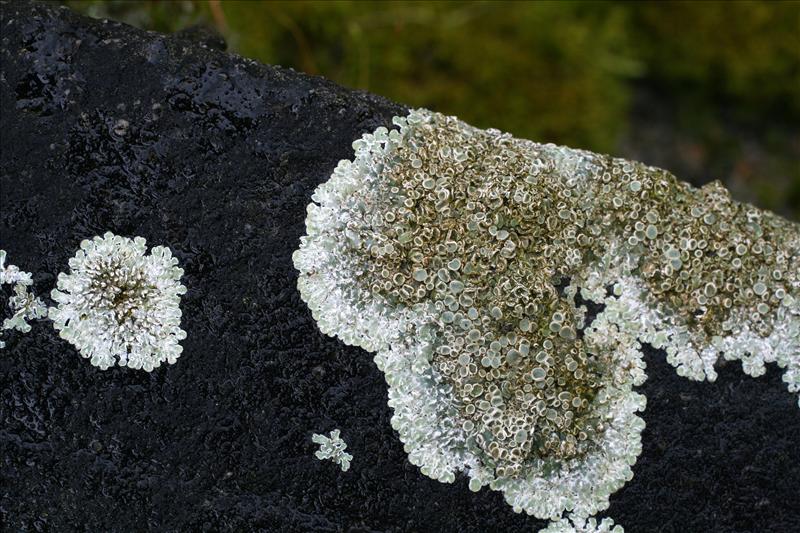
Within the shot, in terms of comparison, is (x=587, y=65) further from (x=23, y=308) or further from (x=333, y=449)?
(x=23, y=308)

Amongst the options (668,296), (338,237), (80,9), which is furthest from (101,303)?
(80,9)

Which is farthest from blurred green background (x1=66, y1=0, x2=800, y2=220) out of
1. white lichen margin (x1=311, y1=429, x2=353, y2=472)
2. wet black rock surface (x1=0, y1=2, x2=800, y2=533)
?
white lichen margin (x1=311, y1=429, x2=353, y2=472)

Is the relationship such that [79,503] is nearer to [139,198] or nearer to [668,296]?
[139,198]

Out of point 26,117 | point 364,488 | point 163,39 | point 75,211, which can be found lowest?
point 364,488

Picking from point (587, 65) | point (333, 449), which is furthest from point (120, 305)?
point (587, 65)

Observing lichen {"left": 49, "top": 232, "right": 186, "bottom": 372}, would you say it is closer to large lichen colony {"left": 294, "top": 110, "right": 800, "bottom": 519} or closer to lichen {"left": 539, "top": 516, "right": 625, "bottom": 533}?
large lichen colony {"left": 294, "top": 110, "right": 800, "bottom": 519}

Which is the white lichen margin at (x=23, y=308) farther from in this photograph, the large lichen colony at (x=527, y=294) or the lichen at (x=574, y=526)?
the lichen at (x=574, y=526)

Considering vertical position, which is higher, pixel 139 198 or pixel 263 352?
pixel 139 198
